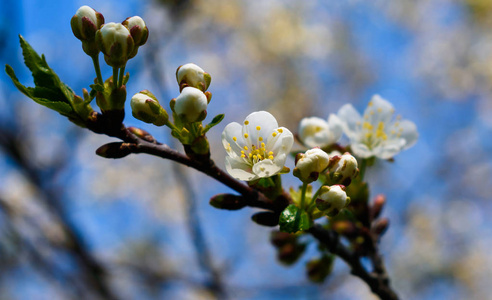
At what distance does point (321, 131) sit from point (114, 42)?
2.62ft

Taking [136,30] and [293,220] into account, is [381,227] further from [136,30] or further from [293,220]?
[136,30]

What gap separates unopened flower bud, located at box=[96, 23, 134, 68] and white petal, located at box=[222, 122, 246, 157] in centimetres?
36

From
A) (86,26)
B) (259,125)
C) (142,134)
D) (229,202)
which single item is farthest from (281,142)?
(86,26)

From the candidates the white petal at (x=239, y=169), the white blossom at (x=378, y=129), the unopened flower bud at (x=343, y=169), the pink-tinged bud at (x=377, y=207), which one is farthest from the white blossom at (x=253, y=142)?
the pink-tinged bud at (x=377, y=207)

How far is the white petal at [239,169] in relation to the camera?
108 centimetres

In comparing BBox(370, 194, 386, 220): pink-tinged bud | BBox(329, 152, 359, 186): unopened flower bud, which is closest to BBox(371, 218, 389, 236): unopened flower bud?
BBox(370, 194, 386, 220): pink-tinged bud

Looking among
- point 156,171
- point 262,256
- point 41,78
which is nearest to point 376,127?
point 41,78

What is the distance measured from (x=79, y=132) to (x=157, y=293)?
2.90m

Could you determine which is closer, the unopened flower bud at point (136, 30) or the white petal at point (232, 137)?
the unopened flower bud at point (136, 30)

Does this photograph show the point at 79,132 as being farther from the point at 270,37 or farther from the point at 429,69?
the point at 429,69

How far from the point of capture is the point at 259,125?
122 cm

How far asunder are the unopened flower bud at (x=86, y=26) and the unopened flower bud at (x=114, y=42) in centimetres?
5

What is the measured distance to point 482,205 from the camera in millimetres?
8367

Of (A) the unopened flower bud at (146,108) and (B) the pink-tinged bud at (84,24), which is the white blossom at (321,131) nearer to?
(A) the unopened flower bud at (146,108)
